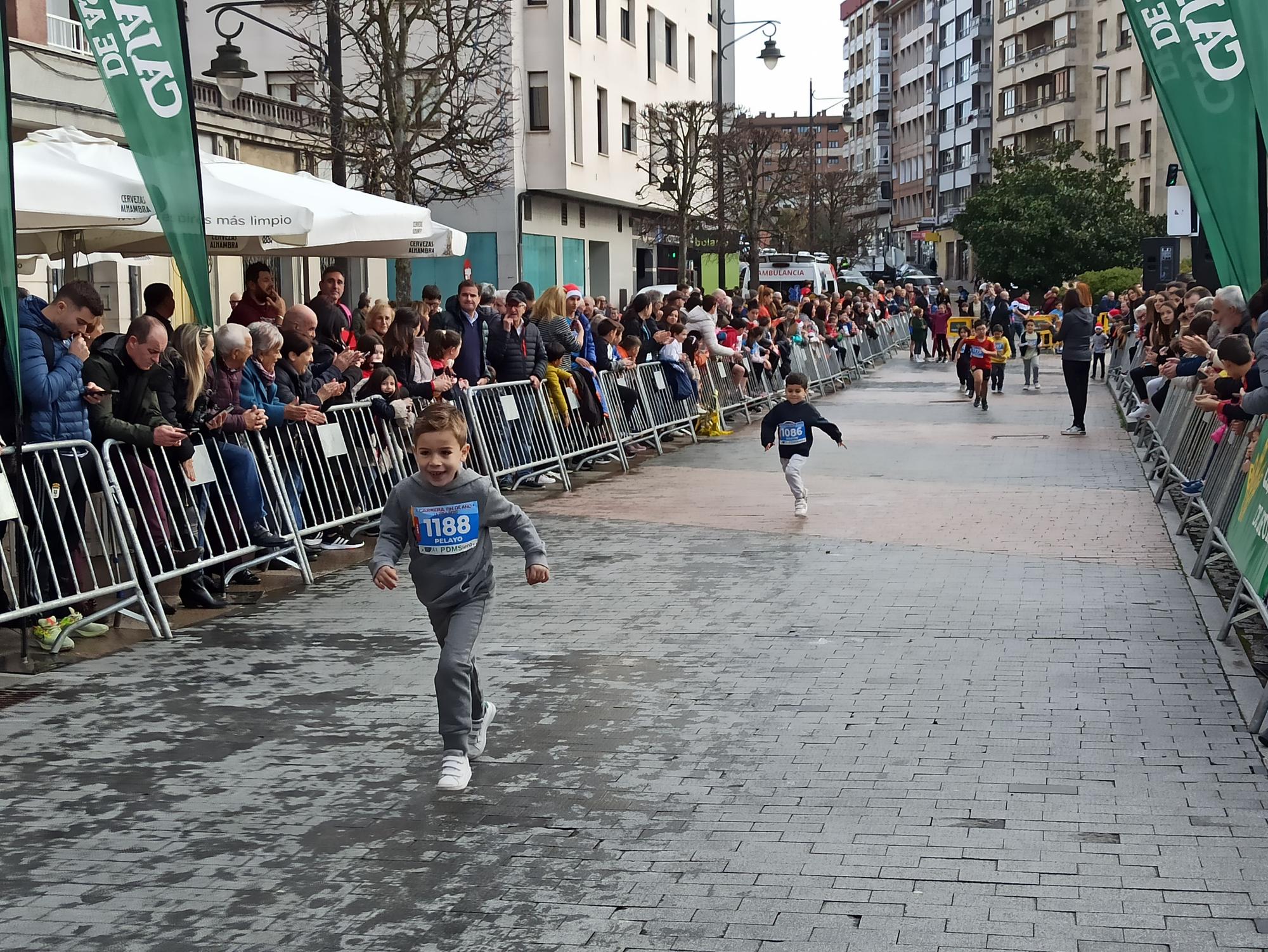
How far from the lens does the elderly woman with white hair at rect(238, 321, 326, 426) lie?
1097 cm

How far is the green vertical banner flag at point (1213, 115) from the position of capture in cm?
795

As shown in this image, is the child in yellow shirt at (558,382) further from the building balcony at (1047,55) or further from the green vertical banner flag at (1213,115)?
the building balcony at (1047,55)

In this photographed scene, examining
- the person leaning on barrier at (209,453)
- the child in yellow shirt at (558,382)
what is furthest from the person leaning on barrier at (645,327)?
the person leaning on barrier at (209,453)

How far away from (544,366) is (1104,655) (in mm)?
8924

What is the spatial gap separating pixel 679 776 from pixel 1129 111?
76.6 meters

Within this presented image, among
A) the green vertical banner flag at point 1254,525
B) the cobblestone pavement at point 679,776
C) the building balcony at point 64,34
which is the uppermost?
the building balcony at point 64,34

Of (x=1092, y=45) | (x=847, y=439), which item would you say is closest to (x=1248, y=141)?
(x=847, y=439)

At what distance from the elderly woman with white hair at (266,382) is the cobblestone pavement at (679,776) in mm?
1120

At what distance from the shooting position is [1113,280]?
53.6 meters

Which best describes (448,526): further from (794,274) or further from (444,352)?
(794,274)

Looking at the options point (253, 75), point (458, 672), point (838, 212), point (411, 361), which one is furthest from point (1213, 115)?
point (838, 212)

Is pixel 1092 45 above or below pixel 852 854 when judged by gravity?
above

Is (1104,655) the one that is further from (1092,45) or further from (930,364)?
(1092,45)

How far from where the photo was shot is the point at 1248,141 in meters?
7.95
